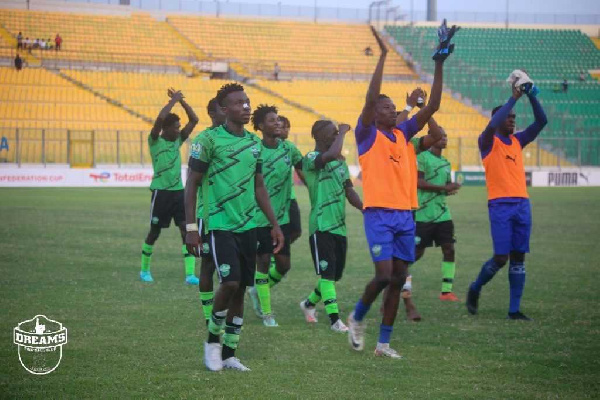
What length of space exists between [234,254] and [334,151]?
226 cm

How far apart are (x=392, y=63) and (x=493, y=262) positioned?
5088cm

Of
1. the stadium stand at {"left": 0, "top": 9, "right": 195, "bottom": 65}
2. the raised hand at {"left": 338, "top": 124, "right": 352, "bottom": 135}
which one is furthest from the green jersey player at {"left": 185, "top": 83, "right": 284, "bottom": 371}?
the stadium stand at {"left": 0, "top": 9, "right": 195, "bottom": 65}

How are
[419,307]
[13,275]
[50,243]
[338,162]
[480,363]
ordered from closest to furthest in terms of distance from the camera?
[480,363]
[338,162]
[419,307]
[13,275]
[50,243]

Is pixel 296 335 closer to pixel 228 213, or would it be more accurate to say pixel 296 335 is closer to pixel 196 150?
pixel 228 213

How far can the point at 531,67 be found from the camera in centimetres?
6038

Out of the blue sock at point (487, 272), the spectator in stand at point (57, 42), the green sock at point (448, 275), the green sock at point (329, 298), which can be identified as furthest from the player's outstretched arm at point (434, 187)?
the spectator in stand at point (57, 42)

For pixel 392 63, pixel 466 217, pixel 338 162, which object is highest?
pixel 392 63

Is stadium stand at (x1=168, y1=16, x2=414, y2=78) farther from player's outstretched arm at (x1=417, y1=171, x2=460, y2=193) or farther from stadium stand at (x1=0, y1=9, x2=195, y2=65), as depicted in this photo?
player's outstretched arm at (x1=417, y1=171, x2=460, y2=193)

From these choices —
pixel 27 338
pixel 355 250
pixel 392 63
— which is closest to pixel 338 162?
pixel 27 338

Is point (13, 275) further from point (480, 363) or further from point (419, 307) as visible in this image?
point (480, 363)

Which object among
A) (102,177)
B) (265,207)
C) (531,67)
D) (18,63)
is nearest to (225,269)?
(265,207)

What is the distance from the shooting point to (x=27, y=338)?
27.3ft

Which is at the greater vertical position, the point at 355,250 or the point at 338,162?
the point at 338,162

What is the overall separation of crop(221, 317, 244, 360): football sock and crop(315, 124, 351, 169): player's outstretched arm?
7.57 ft
